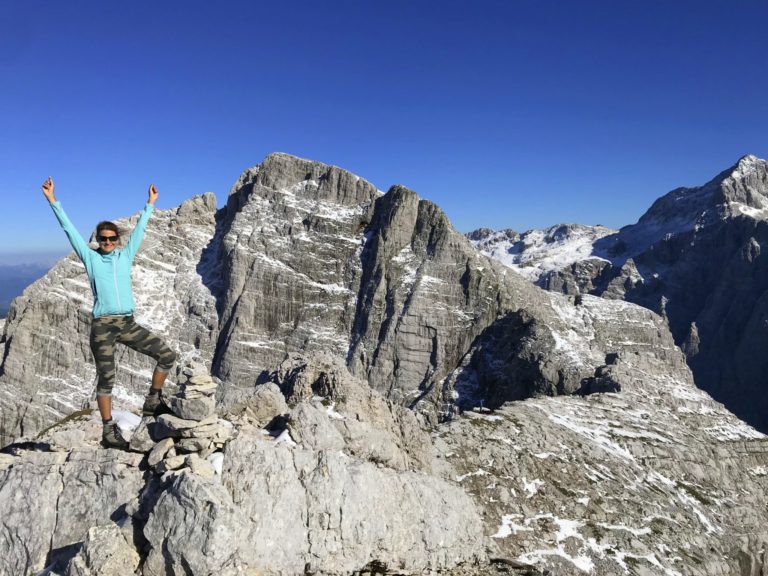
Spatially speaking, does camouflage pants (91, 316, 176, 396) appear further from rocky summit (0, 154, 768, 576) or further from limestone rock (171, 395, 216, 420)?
rocky summit (0, 154, 768, 576)

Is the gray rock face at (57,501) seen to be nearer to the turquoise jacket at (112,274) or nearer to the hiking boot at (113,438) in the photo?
the hiking boot at (113,438)

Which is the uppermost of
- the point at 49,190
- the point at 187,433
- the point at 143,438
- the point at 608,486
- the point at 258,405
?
the point at 49,190

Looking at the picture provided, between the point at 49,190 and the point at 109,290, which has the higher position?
the point at 49,190

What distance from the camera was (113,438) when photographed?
1828cm

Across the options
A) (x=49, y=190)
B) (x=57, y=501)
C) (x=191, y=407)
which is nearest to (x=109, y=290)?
(x=49, y=190)

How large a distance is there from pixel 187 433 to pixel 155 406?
1723 millimetres

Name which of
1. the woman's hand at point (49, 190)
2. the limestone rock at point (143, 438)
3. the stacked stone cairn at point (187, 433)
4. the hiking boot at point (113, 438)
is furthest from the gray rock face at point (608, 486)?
the woman's hand at point (49, 190)

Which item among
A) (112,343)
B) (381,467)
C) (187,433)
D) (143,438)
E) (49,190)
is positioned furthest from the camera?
(381,467)

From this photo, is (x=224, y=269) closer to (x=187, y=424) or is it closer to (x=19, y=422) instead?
(x=19, y=422)

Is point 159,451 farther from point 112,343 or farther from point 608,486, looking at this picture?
point 608,486

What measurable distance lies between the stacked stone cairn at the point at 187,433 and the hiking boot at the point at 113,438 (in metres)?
0.47

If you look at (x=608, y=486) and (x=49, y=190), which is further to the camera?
(x=608, y=486)

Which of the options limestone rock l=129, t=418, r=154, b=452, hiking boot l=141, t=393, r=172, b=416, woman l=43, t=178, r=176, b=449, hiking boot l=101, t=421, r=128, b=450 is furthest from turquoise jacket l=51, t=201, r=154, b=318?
hiking boot l=101, t=421, r=128, b=450

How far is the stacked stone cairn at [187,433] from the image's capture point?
17.8 m
